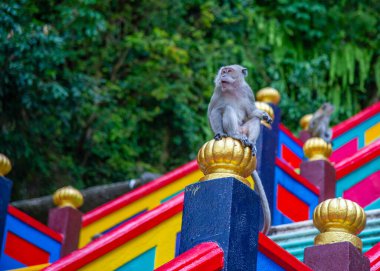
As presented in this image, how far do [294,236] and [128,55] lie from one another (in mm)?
6805

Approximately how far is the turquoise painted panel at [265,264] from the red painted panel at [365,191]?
2.82 meters

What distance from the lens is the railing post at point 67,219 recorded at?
7.07 metres

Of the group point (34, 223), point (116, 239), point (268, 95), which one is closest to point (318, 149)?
point (268, 95)

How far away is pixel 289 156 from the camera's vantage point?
8.31 m

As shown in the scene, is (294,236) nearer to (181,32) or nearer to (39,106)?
(39,106)

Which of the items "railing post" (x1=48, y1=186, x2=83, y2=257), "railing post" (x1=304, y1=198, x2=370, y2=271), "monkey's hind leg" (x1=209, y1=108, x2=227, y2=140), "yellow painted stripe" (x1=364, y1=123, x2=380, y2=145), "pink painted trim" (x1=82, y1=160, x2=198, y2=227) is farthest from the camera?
"yellow painted stripe" (x1=364, y1=123, x2=380, y2=145)

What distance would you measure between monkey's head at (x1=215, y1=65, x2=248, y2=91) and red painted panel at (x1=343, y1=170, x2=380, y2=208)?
1.94 m

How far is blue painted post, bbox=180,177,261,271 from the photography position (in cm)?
341

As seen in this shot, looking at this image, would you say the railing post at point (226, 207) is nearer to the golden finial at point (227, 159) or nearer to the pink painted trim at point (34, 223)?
the golden finial at point (227, 159)

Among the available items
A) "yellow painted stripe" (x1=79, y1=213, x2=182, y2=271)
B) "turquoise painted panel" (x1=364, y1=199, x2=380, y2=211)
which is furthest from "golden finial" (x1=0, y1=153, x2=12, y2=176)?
"turquoise painted panel" (x1=364, y1=199, x2=380, y2=211)

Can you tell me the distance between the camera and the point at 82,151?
439 inches

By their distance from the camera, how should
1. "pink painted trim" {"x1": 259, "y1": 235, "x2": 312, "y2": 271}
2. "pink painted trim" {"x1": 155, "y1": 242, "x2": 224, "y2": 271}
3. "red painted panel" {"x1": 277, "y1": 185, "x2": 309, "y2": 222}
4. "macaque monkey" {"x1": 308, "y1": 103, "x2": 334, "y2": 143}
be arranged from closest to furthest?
"pink painted trim" {"x1": 155, "y1": 242, "x2": 224, "y2": 271} → "pink painted trim" {"x1": 259, "y1": 235, "x2": 312, "y2": 271} → "red painted panel" {"x1": 277, "y1": 185, "x2": 309, "y2": 222} → "macaque monkey" {"x1": 308, "y1": 103, "x2": 334, "y2": 143}

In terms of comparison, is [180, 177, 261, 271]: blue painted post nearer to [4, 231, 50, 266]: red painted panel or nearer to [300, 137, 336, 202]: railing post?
[300, 137, 336, 202]: railing post

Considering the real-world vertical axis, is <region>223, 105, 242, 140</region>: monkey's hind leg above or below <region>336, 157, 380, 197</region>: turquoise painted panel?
below
